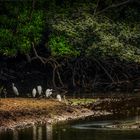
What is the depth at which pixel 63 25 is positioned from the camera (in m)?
49.7

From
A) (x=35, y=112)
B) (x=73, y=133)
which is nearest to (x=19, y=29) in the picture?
(x=35, y=112)

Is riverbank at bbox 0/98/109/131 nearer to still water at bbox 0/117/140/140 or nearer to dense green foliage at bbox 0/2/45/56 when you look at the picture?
still water at bbox 0/117/140/140

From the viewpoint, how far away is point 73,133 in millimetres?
27938

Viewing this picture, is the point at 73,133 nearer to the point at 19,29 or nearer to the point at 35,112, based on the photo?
the point at 35,112

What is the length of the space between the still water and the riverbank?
1.09 metres

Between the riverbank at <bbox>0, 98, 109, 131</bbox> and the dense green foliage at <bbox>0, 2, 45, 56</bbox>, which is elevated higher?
the dense green foliage at <bbox>0, 2, 45, 56</bbox>

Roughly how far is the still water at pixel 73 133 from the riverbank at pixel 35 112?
1089 mm

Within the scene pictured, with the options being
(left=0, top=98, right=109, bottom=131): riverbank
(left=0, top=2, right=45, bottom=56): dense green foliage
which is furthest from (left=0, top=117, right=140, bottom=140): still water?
(left=0, top=2, right=45, bottom=56): dense green foliage

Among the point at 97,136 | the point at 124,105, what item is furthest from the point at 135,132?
the point at 124,105

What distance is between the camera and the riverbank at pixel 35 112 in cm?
3112

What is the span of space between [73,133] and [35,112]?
5.46 meters

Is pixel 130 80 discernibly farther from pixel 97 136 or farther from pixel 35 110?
pixel 97 136

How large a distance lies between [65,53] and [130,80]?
14.9ft

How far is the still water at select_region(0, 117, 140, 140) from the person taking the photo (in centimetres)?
2672
